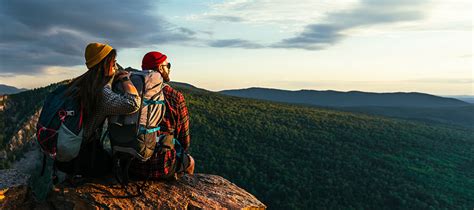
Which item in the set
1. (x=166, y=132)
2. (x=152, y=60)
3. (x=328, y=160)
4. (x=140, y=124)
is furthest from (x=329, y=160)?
(x=140, y=124)

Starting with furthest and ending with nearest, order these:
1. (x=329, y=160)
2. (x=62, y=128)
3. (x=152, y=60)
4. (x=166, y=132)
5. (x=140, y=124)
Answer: (x=329, y=160) → (x=166, y=132) → (x=152, y=60) → (x=140, y=124) → (x=62, y=128)

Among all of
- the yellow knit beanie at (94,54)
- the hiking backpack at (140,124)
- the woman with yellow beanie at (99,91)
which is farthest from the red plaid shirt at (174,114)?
the yellow knit beanie at (94,54)

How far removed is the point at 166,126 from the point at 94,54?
1644 millimetres

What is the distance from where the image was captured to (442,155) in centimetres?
5591

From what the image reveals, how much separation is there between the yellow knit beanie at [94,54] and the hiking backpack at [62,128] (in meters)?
0.52

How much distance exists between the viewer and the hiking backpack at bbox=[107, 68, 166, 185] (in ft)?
16.9

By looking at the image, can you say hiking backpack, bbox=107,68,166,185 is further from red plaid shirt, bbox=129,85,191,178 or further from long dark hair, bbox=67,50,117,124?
red plaid shirt, bbox=129,85,191,178

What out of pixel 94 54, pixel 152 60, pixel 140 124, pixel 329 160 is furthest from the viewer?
pixel 329 160

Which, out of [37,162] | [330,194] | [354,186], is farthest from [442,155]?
[37,162]

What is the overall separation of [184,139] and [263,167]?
3428 cm

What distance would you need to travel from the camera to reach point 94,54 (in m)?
4.98

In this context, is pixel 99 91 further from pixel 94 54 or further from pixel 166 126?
pixel 166 126

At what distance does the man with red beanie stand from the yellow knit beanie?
0.82 meters

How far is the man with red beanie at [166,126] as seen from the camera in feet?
18.8
